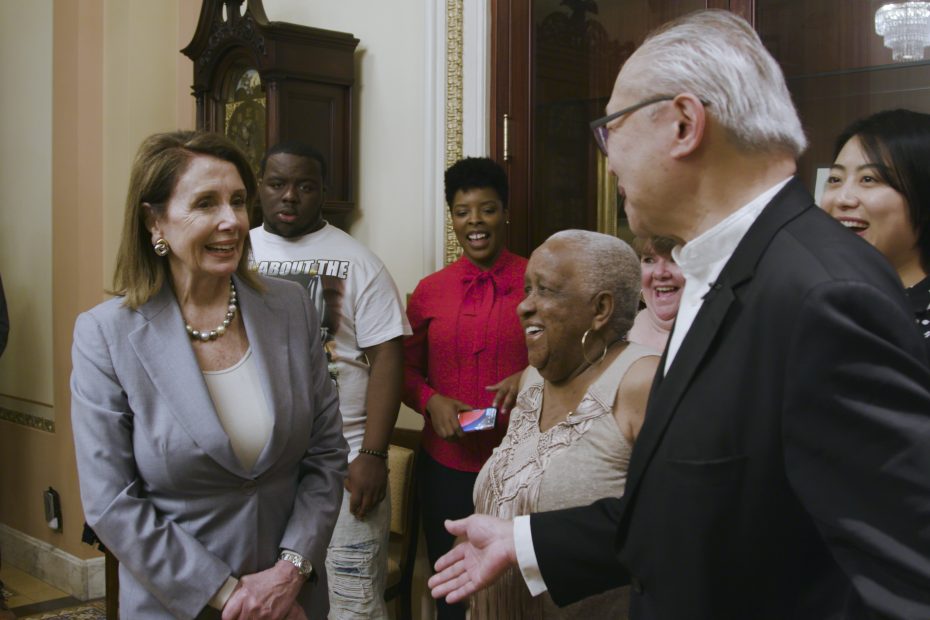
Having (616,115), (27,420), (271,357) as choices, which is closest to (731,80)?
(616,115)

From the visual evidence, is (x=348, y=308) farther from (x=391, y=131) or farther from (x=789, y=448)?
(x=789, y=448)

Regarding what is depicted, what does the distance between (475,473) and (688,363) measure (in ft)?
6.14

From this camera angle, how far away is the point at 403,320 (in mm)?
3094

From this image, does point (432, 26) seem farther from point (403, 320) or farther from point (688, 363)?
point (688, 363)

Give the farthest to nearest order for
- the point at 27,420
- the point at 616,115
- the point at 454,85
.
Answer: the point at 27,420, the point at 454,85, the point at 616,115

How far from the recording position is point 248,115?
4035mm

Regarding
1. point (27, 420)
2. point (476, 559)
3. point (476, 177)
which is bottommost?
point (27, 420)

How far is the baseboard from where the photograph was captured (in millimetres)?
4766

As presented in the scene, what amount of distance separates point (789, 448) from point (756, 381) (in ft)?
0.29

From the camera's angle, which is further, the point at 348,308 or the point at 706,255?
the point at 348,308

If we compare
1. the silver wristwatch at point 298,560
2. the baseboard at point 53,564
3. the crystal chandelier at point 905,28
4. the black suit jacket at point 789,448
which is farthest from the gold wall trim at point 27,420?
the black suit jacket at point 789,448

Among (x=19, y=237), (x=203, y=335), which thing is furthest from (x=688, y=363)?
(x=19, y=237)

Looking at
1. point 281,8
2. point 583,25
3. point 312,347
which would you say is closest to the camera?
point 312,347

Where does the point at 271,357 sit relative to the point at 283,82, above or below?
below
